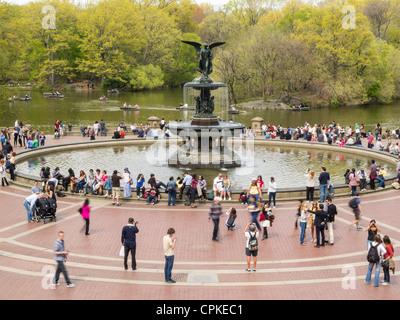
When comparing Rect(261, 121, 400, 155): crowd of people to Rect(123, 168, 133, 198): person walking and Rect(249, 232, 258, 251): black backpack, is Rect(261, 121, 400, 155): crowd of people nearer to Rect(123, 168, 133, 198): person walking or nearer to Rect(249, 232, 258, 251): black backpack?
Rect(123, 168, 133, 198): person walking

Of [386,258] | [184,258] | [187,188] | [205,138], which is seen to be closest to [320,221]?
[386,258]

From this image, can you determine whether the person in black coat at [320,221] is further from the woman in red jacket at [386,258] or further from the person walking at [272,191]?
the person walking at [272,191]

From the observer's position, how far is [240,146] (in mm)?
37094

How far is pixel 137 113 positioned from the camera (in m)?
67.8

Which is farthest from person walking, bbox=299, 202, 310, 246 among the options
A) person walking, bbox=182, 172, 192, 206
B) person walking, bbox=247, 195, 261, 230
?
person walking, bbox=182, 172, 192, 206

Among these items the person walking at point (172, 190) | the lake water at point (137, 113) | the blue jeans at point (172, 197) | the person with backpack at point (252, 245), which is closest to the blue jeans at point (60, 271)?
the person with backpack at point (252, 245)

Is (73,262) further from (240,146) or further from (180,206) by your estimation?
(240,146)

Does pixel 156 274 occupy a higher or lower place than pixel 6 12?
lower

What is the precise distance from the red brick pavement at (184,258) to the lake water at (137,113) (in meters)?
32.9

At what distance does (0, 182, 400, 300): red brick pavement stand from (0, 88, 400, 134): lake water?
108ft

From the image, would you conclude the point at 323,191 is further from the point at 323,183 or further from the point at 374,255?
the point at 374,255

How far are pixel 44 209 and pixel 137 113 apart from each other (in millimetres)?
49373

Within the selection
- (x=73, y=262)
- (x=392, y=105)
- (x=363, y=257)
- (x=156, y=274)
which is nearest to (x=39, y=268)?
(x=73, y=262)

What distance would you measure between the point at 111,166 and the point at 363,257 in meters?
16.7
